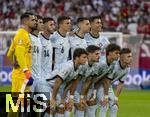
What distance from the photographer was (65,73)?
14641 millimetres

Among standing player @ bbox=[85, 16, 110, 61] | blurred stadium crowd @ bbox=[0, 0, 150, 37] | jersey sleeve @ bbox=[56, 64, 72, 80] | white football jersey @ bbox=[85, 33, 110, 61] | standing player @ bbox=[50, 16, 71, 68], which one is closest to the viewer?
jersey sleeve @ bbox=[56, 64, 72, 80]

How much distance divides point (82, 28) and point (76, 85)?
1.53 metres

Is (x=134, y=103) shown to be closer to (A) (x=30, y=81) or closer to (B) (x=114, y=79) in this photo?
(B) (x=114, y=79)

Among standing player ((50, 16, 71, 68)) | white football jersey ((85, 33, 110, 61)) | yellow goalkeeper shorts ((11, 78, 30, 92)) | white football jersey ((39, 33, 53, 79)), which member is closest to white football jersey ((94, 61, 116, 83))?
white football jersey ((85, 33, 110, 61))

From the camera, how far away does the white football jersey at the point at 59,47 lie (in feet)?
53.0

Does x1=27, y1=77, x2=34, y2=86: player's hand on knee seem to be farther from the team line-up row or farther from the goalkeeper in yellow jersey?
the goalkeeper in yellow jersey

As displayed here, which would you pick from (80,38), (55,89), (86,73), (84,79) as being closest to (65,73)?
(55,89)

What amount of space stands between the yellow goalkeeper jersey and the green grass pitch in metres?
5.51

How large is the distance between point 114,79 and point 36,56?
220 centimetres

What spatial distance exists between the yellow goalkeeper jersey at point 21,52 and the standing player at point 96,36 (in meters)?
2.02

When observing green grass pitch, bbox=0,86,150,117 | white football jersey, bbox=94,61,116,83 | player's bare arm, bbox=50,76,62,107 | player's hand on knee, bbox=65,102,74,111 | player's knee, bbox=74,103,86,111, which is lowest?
green grass pitch, bbox=0,86,150,117

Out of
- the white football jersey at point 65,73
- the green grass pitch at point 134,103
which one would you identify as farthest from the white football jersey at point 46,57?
the green grass pitch at point 134,103

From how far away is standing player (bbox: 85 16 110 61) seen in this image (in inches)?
654

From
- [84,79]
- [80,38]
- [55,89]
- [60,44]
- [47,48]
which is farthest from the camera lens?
[80,38]
